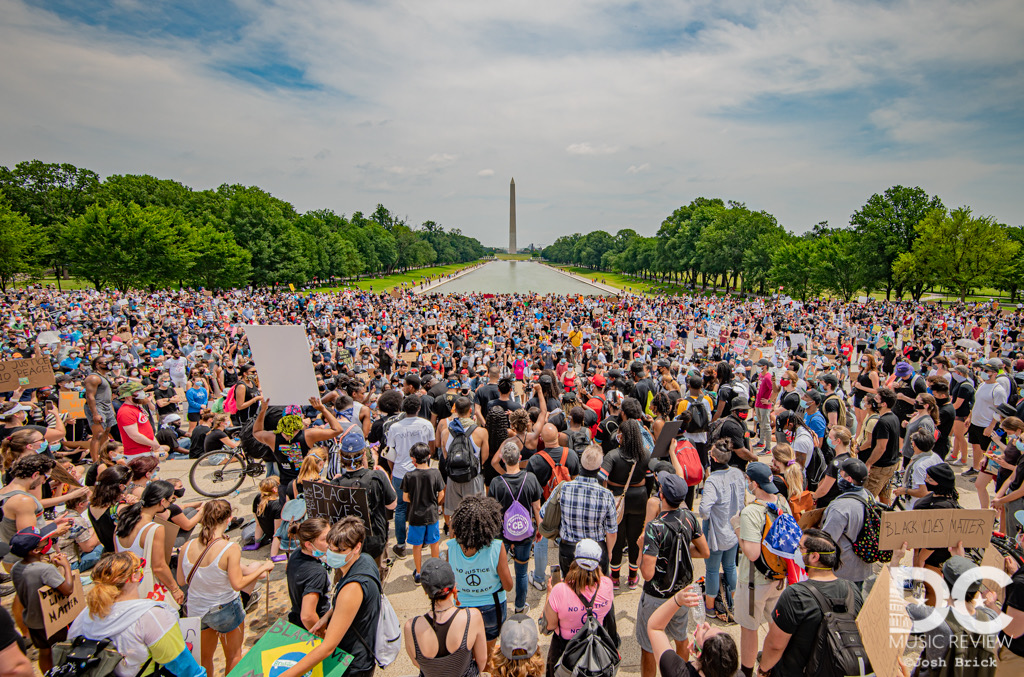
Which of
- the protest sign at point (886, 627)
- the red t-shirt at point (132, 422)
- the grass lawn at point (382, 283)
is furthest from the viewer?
the grass lawn at point (382, 283)

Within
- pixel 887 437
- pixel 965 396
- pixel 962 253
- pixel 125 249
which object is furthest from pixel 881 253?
pixel 125 249

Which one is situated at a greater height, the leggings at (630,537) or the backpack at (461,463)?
the backpack at (461,463)

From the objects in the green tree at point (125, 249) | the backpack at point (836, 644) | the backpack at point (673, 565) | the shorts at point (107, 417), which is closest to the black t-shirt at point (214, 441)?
the shorts at point (107, 417)

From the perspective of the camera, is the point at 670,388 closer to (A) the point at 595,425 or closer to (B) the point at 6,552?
(A) the point at 595,425

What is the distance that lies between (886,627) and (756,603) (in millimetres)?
1616

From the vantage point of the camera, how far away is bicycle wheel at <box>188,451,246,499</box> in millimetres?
7875

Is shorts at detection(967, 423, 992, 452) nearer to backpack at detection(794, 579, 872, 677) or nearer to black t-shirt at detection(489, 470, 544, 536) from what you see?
backpack at detection(794, 579, 872, 677)

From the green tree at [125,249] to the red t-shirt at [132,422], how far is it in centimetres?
4635

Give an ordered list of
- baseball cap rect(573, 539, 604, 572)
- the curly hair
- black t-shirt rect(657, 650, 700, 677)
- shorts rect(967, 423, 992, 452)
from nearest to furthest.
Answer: black t-shirt rect(657, 650, 700, 677) → baseball cap rect(573, 539, 604, 572) → the curly hair → shorts rect(967, 423, 992, 452)

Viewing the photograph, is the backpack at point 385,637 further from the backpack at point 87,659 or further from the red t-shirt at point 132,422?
the red t-shirt at point 132,422

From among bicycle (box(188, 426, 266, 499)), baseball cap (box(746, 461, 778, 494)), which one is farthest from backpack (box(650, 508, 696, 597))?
bicycle (box(188, 426, 266, 499))

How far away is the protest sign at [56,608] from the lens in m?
3.68

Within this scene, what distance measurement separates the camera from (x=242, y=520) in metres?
7.09

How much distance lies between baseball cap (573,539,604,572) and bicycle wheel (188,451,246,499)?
22.3 feet
